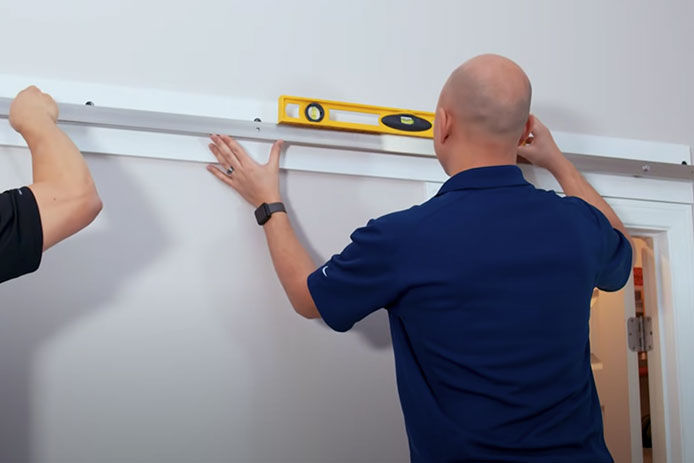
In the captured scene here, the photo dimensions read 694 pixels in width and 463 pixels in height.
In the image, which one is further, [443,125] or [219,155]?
[219,155]

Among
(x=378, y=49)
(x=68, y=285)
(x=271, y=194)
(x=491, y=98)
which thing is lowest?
(x=68, y=285)

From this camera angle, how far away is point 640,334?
188 centimetres

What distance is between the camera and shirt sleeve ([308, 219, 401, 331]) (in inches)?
42.9

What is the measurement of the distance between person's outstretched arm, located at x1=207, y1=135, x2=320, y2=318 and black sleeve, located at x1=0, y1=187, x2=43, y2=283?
1.55 feet

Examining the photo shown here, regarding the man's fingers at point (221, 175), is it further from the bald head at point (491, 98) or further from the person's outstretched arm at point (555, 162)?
the person's outstretched arm at point (555, 162)

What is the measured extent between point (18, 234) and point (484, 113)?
29.8 inches

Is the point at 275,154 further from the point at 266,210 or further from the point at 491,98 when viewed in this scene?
the point at 491,98

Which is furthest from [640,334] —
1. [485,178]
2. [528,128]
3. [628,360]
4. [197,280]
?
[197,280]

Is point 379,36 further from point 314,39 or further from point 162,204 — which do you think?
point 162,204

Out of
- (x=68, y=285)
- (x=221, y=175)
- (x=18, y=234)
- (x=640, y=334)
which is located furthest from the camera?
(x=640, y=334)

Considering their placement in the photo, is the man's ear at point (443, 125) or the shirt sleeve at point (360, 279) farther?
the man's ear at point (443, 125)

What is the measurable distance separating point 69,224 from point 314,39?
0.79m

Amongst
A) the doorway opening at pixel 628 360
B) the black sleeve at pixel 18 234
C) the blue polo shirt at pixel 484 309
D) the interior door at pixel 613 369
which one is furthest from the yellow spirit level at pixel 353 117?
the interior door at pixel 613 369

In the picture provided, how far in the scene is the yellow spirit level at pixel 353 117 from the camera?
Answer: 1454 millimetres
